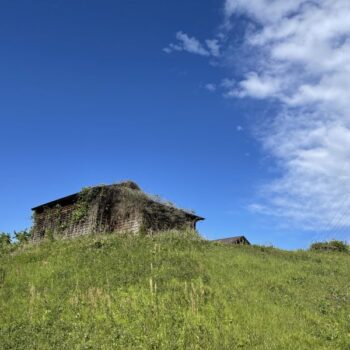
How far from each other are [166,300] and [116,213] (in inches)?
799

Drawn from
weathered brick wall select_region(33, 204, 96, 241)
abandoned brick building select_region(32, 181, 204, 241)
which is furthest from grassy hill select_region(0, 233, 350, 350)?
weathered brick wall select_region(33, 204, 96, 241)

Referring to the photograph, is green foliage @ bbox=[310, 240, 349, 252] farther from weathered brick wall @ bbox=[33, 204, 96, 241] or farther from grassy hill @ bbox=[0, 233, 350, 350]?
weathered brick wall @ bbox=[33, 204, 96, 241]

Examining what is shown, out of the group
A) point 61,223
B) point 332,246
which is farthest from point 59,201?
point 332,246

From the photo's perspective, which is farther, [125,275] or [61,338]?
[125,275]

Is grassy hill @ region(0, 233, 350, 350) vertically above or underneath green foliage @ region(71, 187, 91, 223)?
underneath

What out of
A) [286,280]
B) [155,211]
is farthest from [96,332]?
[155,211]

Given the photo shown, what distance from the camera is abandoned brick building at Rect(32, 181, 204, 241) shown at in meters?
35.0

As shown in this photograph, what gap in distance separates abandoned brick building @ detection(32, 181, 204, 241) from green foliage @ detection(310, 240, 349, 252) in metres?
10.2

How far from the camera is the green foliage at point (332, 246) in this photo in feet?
125

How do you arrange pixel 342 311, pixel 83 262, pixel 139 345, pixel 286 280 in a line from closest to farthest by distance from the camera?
1. pixel 139 345
2. pixel 342 311
3. pixel 286 280
4. pixel 83 262

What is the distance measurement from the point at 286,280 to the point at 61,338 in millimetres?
11170

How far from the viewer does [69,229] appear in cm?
3766

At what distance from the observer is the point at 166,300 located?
16.1 metres

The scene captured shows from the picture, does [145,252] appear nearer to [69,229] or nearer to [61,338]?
[61,338]
